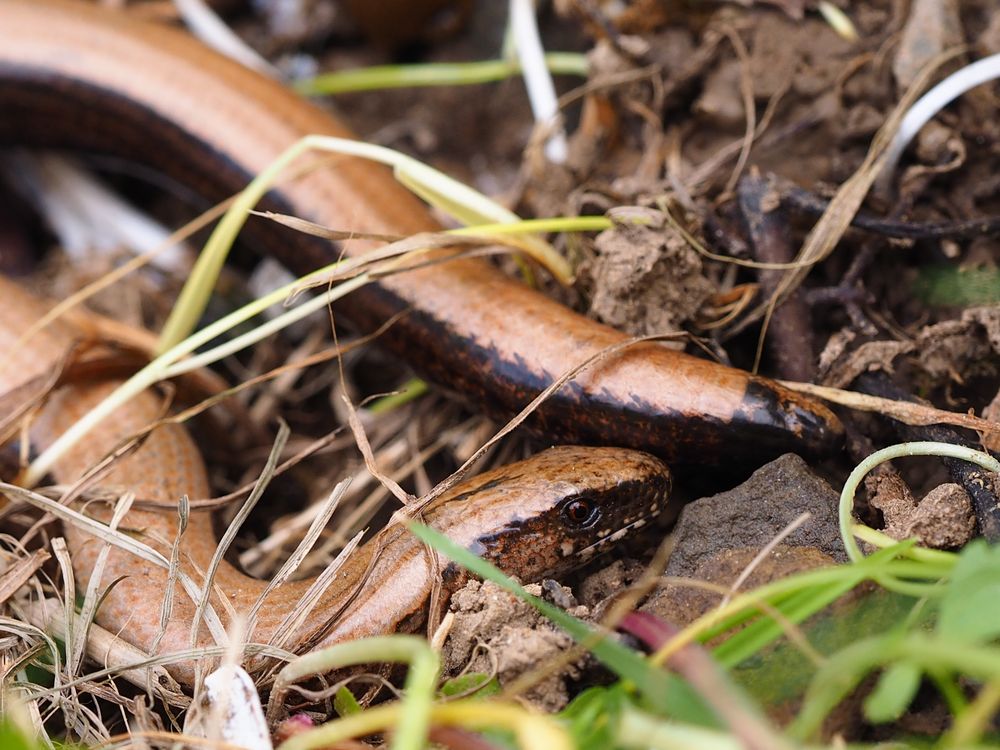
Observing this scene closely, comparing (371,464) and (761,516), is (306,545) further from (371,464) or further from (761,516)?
(761,516)

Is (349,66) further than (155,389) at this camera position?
Yes

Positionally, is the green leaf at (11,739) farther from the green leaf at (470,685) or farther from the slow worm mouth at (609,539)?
the slow worm mouth at (609,539)

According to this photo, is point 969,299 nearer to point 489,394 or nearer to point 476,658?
point 489,394

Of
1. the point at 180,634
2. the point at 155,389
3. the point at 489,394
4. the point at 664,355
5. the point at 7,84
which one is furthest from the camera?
the point at 7,84

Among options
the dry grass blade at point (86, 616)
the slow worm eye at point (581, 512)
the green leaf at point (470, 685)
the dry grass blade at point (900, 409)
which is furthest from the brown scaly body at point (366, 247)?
the dry grass blade at point (86, 616)

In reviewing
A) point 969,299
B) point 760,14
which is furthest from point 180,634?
point 760,14

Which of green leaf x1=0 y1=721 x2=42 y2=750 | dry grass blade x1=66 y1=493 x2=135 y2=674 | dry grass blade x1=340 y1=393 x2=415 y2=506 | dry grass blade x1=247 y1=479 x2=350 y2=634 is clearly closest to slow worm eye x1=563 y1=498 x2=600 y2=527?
dry grass blade x1=340 y1=393 x2=415 y2=506
